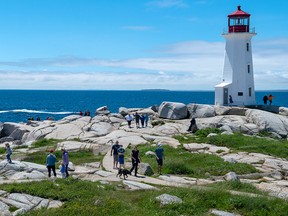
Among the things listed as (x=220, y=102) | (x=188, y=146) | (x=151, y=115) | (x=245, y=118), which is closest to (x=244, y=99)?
(x=220, y=102)

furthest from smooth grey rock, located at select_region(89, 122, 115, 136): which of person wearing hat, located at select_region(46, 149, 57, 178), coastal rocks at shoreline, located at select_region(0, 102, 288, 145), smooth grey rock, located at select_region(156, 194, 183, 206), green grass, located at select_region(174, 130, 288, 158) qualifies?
smooth grey rock, located at select_region(156, 194, 183, 206)

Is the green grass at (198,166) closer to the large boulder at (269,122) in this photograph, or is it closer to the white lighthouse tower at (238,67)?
the large boulder at (269,122)

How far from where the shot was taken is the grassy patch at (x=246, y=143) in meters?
35.8

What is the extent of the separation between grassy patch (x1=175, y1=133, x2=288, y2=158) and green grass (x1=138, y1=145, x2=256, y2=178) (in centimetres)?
555

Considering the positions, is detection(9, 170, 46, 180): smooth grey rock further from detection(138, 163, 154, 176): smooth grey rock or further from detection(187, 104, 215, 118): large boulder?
detection(187, 104, 215, 118): large boulder

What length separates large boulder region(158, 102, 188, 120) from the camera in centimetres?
5091

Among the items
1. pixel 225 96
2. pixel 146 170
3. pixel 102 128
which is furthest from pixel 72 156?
pixel 225 96

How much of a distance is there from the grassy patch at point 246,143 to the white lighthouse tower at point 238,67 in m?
15.2

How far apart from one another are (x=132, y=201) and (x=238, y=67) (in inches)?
1437

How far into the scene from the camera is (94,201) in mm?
20062

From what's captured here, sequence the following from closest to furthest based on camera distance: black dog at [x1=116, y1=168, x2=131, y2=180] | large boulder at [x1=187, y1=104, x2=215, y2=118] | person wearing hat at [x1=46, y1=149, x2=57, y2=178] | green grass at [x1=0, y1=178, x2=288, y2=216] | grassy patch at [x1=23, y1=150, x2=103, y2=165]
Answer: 1. green grass at [x1=0, y1=178, x2=288, y2=216]
2. person wearing hat at [x1=46, y1=149, x2=57, y2=178]
3. black dog at [x1=116, y1=168, x2=131, y2=180]
4. grassy patch at [x1=23, y1=150, x2=103, y2=165]
5. large boulder at [x1=187, y1=104, x2=215, y2=118]

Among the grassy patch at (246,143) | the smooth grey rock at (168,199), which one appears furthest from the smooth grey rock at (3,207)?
the grassy patch at (246,143)

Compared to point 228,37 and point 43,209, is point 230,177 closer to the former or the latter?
point 43,209

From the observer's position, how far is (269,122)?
4606 centimetres
